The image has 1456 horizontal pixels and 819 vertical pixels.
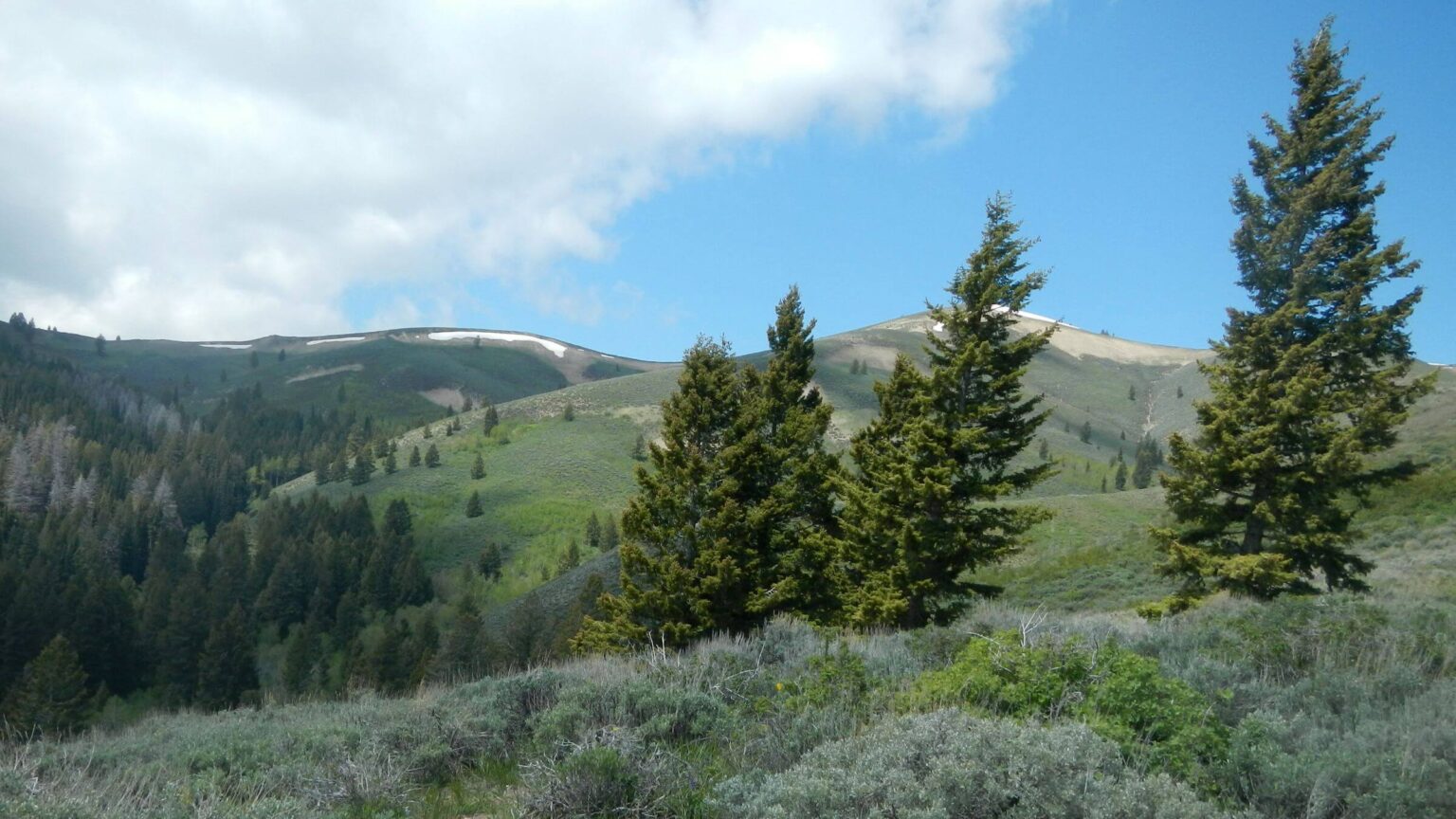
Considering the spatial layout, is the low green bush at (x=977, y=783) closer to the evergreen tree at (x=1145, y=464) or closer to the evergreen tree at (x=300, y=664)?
the evergreen tree at (x=300, y=664)

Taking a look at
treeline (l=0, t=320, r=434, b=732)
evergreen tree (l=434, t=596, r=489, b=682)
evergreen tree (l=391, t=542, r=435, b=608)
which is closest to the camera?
evergreen tree (l=434, t=596, r=489, b=682)

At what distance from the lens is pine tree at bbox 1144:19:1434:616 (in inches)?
687

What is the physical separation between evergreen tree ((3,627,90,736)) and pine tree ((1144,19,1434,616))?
48.5 metres

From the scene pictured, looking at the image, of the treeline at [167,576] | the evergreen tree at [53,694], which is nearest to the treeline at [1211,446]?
the treeline at [167,576]

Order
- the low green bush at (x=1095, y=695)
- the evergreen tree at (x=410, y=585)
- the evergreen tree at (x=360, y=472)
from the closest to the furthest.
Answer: the low green bush at (x=1095, y=695) → the evergreen tree at (x=410, y=585) → the evergreen tree at (x=360, y=472)

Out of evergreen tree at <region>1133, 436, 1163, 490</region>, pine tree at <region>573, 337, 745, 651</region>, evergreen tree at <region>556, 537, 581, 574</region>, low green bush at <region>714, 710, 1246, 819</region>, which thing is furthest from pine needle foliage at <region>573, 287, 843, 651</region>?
evergreen tree at <region>1133, 436, 1163, 490</region>

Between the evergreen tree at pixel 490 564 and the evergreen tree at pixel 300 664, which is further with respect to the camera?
the evergreen tree at pixel 490 564

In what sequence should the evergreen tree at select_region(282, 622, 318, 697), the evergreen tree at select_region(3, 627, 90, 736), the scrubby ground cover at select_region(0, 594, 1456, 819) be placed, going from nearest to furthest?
the scrubby ground cover at select_region(0, 594, 1456, 819) → the evergreen tree at select_region(3, 627, 90, 736) → the evergreen tree at select_region(282, 622, 318, 697)

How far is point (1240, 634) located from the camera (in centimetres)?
817

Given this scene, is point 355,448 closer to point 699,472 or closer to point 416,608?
point 416,608

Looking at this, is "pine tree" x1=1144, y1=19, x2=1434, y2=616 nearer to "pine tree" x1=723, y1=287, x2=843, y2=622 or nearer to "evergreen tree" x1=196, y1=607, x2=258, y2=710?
"pine tree" x1=723, y1=287, x2=843, y2=622

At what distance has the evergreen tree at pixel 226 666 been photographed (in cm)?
5822

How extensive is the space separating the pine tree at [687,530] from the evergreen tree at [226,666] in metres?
49.0

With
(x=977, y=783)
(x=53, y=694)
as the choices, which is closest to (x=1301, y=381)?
(x=977, y=783)
